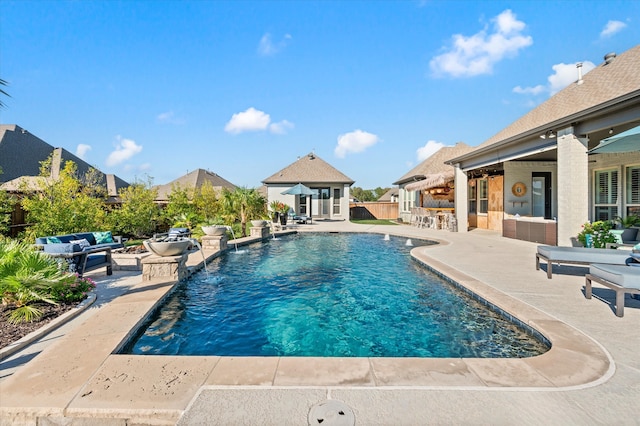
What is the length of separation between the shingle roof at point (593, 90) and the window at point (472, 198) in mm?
4904

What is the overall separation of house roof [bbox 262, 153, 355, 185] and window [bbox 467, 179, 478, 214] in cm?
978

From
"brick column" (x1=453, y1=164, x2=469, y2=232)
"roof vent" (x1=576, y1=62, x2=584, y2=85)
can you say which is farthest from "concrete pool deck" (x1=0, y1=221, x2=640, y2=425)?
"brick column" (x1=453, y1=164, x2=469, y2=232)

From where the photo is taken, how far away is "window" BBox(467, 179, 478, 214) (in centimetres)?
1736

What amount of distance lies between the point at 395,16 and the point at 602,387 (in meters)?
13.8

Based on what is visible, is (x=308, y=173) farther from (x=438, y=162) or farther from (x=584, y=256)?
(x=584, y=256)

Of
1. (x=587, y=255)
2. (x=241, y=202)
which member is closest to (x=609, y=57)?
(x=587, y=255)

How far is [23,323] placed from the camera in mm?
4070

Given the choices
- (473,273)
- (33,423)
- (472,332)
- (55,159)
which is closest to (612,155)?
(473,273)

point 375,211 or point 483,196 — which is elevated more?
point 483,196

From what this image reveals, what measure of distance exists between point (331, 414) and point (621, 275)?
454 cm

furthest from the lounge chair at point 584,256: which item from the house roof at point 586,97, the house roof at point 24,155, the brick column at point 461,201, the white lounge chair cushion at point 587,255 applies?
the house roof at point 24,155

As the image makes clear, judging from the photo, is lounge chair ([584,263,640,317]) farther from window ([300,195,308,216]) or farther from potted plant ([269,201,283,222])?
window ([300,195,308,216])

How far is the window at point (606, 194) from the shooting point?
1043cm

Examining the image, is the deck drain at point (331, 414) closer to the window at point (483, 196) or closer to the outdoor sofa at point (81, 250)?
the outdoor sofa at point (81, 250)
